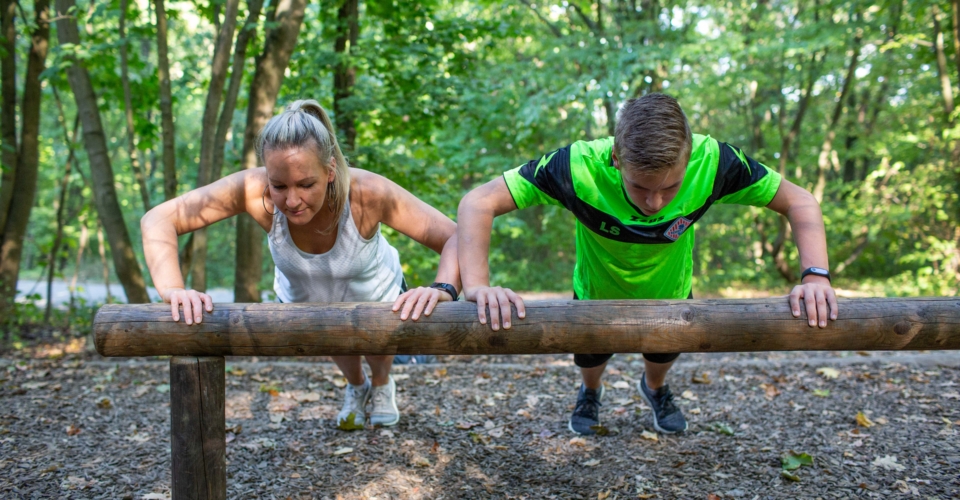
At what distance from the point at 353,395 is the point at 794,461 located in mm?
2195

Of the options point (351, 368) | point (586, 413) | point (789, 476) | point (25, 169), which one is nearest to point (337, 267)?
point (351, 368)

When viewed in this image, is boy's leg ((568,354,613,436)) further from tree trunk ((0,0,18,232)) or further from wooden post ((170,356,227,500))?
tree trunk ((0,0,18,232))

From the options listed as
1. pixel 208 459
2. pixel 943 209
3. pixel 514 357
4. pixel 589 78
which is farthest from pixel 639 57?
pixel 208 459

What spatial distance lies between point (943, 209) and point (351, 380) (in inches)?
330

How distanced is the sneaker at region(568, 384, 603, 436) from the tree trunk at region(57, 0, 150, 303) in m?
4.14

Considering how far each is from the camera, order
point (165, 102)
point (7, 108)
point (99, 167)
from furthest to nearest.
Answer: point (7, 108), point (99, 167), point (165, 102)

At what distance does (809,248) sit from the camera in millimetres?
2338

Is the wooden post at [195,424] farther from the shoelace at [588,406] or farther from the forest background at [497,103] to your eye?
the forest background at [497,103]

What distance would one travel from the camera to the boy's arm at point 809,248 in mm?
2091

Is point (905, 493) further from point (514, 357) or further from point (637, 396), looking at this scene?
point (514, 357)

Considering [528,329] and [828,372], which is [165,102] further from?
[828,372]

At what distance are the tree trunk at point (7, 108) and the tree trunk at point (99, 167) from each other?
0.91 m

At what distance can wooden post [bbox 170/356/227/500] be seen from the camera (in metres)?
2.08

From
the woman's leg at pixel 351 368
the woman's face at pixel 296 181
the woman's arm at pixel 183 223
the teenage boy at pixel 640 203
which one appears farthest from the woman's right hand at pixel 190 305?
the woman's leg at pixel 351 368
